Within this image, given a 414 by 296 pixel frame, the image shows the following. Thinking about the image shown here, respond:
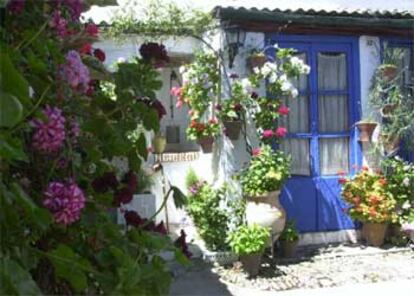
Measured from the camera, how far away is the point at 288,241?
7.68 meters

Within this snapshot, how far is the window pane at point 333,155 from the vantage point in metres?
8.45

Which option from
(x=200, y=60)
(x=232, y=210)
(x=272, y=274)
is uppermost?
(x=200, y=60)

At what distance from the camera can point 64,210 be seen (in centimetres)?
152

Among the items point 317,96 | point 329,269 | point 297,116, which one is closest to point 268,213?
point 329,269

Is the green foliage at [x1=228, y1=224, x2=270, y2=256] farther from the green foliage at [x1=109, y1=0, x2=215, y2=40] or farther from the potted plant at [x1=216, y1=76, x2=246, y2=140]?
the green foliage at [x1=109, y1=0, x2=215, y2=40]

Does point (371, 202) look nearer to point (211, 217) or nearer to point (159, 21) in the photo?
point (211, 217)

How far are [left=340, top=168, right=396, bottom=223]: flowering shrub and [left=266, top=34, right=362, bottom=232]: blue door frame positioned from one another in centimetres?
26

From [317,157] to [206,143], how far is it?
1.50 m

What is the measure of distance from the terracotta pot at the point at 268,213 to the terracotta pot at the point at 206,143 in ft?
3.02

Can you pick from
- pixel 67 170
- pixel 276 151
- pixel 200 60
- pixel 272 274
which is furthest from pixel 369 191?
pixel 67 170

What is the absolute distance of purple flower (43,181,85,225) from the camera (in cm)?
152

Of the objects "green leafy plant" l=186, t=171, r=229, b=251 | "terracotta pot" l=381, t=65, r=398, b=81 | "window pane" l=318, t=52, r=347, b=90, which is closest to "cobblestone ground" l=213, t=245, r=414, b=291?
"green leafy plant" l=186, t=171, r=229, b=251

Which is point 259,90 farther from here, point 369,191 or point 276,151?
point 369,191

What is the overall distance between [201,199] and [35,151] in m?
6.15
